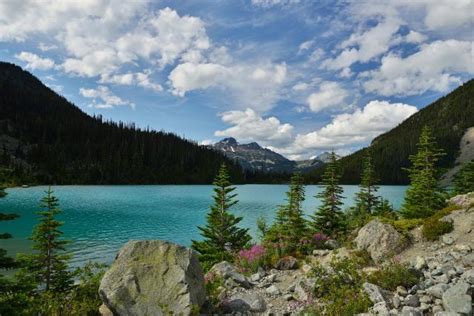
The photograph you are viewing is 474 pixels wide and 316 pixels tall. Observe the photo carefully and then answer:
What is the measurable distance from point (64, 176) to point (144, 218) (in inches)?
5737

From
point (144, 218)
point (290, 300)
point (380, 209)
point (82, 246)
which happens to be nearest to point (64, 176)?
point (144, 218)

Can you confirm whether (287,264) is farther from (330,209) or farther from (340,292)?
(330,209)

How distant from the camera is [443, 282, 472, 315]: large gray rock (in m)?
8.12

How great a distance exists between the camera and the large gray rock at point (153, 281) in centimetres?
984

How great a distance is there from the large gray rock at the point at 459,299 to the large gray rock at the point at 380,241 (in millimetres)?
7251

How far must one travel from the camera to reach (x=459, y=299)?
844 cm

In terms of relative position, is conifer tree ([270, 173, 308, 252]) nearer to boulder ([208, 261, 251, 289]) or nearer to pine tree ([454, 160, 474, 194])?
boulder ([208, 261, 251, 289])

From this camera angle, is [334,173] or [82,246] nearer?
[334,173]

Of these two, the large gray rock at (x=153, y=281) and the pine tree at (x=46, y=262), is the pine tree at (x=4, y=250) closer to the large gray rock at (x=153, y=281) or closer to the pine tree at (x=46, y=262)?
the large gray rock at (x=153, y=281)

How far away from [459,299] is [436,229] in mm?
9581

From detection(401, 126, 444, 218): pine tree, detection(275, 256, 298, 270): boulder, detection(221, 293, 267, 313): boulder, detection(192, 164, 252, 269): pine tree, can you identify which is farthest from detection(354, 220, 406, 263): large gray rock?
detection(192, 164, 252, 269): pine tree

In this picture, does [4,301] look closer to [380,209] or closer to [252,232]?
[380,209]

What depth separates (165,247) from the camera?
37.1 feet

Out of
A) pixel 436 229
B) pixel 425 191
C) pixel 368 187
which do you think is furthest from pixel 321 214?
pixel 436 229
